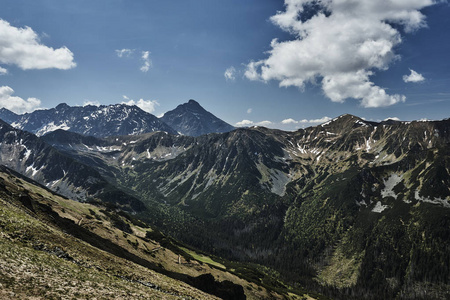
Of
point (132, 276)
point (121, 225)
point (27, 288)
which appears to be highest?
point (27, 288)

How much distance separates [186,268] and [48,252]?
6462 centimetres

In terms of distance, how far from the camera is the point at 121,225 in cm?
12681

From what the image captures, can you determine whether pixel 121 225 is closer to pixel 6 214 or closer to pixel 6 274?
pixel 6 214

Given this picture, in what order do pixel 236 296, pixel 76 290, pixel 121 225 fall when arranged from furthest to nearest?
pixel 121 225 < pixel 236 296 < pixel 76 290

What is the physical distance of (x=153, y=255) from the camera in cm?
9000

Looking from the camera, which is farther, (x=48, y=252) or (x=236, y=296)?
(x=236, y=296)

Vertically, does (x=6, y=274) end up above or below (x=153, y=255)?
above

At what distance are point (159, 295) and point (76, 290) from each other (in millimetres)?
14893

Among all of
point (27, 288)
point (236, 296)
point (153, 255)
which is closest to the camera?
point (27, 288)

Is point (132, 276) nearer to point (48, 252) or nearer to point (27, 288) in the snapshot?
point (48, 252)

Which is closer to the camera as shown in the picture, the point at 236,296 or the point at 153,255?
the point at 236,296

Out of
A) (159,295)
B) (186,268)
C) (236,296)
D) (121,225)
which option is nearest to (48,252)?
(159,295)

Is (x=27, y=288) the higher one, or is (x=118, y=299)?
(x=27, y=288)

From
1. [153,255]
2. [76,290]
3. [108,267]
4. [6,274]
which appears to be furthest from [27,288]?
[153,255]
